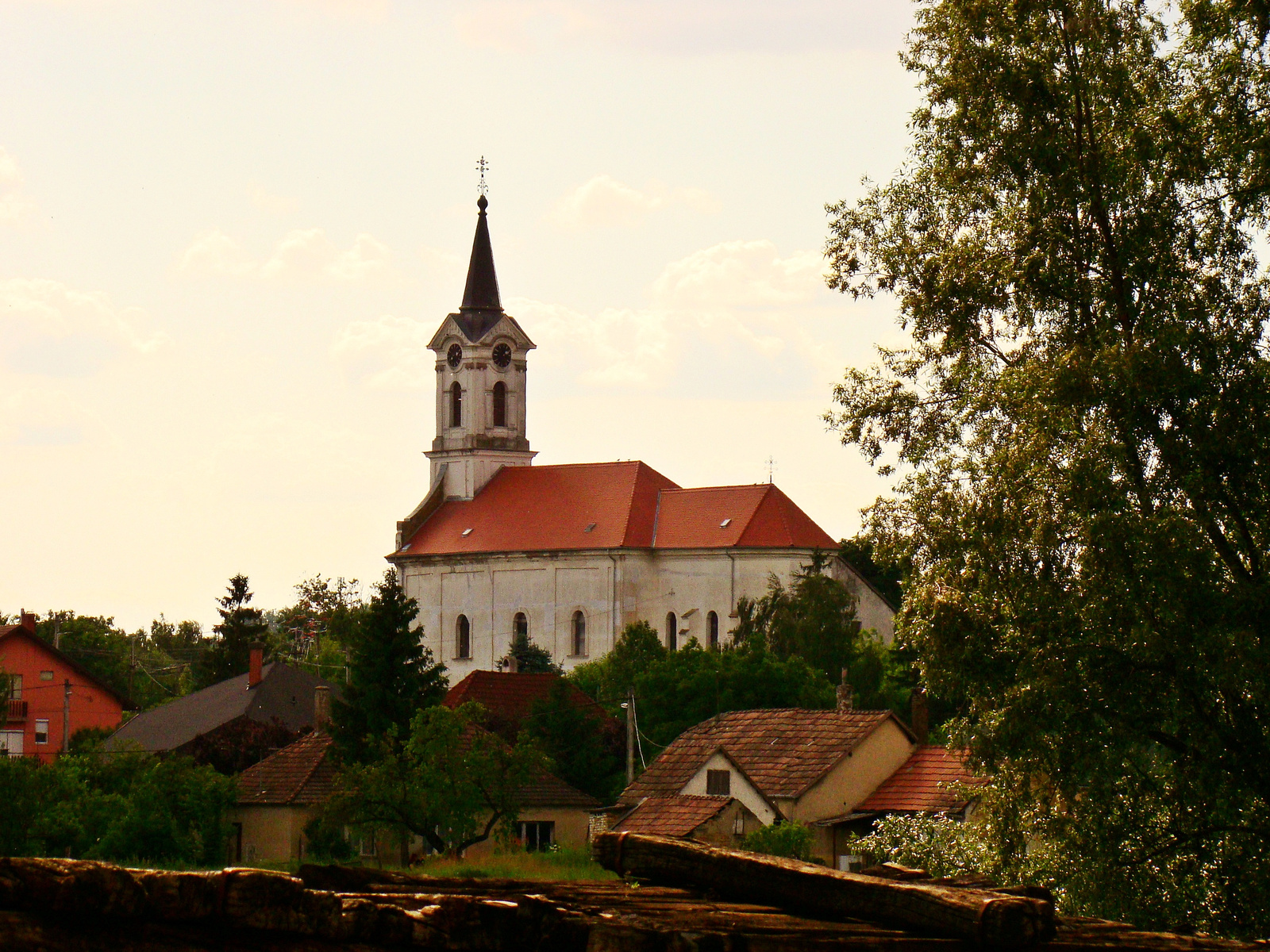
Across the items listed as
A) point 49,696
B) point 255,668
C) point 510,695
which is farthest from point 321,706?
point 49,696

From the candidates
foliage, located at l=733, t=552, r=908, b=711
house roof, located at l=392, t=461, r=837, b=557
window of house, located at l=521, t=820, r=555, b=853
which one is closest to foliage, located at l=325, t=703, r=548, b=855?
window of house, located at l=521, t=820, r=555, b=853

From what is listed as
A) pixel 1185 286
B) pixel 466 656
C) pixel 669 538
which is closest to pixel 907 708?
pixel 669 538

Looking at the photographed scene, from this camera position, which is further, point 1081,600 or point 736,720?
point 736,720

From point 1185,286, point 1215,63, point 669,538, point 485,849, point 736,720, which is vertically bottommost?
point 485,849

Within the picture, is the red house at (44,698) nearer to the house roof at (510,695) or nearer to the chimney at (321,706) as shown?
the chimney at (321,706)

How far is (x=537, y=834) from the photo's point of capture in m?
50.0

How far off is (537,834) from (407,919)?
150 feet

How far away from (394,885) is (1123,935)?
8.62ft

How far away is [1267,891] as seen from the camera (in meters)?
16.0

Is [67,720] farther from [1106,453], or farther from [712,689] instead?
[1106,453]

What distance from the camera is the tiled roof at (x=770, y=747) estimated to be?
3984 centimetres

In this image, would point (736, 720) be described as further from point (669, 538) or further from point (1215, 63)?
point (669, 538)

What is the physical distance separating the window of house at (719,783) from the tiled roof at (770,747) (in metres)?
0.40

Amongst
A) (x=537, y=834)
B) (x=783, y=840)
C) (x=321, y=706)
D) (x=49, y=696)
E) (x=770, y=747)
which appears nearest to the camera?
(x=783, y=840)
